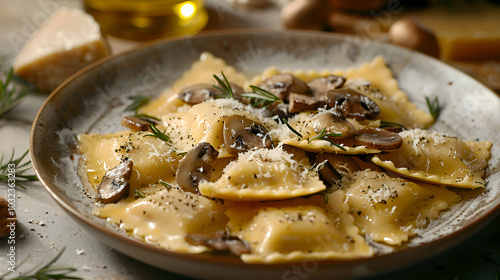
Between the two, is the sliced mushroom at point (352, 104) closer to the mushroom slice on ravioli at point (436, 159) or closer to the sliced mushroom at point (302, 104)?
the sliced mushroom at point (302, 104)

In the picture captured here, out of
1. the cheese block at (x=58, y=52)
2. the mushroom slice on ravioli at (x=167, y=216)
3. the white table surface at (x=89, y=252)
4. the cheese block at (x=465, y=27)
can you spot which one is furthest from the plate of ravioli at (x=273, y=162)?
the cheese block at (x=465, y=27)

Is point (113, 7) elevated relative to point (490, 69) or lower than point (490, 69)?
elevated

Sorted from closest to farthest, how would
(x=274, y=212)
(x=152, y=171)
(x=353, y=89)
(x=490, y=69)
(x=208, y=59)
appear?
(x=274, y=212) < (x=152, y=171) < (x=353, y=89) < (x=208, y=59) < (x=490, y=69)

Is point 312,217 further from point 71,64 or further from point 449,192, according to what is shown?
point 71,64

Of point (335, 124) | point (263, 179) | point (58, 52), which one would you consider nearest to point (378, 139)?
point (335, 124)

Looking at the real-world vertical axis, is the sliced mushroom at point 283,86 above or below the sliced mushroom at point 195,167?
above

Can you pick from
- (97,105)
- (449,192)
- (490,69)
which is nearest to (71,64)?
(97,105)

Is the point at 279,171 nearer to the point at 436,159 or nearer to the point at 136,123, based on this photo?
the point at 436,159
